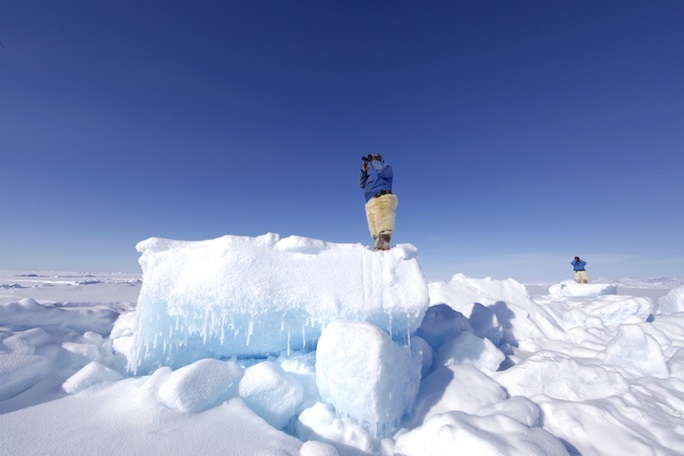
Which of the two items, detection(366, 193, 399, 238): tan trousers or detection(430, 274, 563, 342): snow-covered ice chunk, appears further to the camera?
detection(430, 274, 563, 342): snow-covered ice chunk

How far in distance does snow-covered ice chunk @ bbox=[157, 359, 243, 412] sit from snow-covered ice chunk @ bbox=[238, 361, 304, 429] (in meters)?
0.17

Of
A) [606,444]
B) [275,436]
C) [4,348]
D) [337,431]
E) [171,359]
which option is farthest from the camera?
[171,359]

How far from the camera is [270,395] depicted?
10.1 ft

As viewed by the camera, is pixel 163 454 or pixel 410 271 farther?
pixel 410 271

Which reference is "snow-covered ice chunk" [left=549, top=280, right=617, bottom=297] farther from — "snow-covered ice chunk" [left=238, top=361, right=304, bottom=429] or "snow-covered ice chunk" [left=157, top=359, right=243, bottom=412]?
"snow-covered ice chunk" [left=157, top=359, right=243, bottom=412]

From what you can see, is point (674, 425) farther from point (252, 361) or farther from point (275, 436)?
point (252, 361)

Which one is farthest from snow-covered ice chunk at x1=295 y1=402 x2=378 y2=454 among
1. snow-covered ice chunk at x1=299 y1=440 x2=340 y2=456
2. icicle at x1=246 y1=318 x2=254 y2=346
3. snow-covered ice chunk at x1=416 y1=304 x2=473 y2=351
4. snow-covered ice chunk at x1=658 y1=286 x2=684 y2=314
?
snow-covered ice chunk at x1=658 y1=286 x2=684 y2=314

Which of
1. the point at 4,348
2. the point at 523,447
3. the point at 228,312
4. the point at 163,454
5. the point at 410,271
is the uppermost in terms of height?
the point at 410,271

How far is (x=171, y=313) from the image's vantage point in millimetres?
3510

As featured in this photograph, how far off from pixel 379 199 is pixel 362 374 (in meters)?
2.41

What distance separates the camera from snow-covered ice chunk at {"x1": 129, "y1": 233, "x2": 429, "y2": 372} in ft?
11.3

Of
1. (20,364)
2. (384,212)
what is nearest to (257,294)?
(384,212)

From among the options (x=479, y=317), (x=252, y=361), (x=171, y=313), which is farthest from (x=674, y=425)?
(x=171, y=313)

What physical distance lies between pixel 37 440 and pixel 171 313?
4.74 feet
